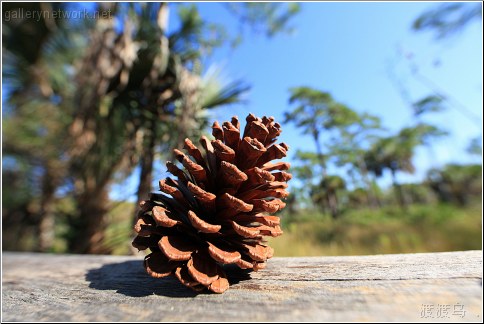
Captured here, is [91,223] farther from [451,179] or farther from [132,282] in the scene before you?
[451,179]

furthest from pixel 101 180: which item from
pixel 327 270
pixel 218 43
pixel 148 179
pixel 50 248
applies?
pixel 327 270

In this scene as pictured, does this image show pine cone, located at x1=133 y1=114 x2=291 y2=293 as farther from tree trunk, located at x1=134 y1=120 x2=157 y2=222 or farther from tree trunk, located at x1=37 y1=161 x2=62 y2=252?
tree trunk, located at x1=37 y1=161 x2=62 y2=252

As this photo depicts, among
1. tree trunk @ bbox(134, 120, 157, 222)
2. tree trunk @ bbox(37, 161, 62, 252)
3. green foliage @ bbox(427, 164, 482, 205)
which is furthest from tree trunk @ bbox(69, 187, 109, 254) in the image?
green foliage @ bbox(427, 164, 482, 205)

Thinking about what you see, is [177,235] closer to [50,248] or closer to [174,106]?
[174,106]

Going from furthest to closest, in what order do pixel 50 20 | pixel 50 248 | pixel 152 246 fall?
1. pixel 50 248
2. pixel 50 20
3. pixel 152 246

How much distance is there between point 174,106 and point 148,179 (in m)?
0.53

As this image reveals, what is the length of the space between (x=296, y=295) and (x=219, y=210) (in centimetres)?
18

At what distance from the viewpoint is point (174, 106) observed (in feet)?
5.60

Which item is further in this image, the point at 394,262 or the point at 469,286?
the point at 394,262

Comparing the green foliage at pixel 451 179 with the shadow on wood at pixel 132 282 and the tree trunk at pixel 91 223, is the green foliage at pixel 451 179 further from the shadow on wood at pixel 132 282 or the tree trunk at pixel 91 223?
the shadow on wood at pixel 132 282

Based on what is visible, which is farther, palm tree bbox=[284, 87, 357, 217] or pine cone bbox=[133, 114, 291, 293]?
palm tree bbox=[284, 87, 357, 217]

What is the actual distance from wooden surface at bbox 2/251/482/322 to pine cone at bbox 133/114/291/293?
0.04 metres

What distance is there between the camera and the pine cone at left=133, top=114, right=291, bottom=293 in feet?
1.27

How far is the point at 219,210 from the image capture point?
17.6 inches
